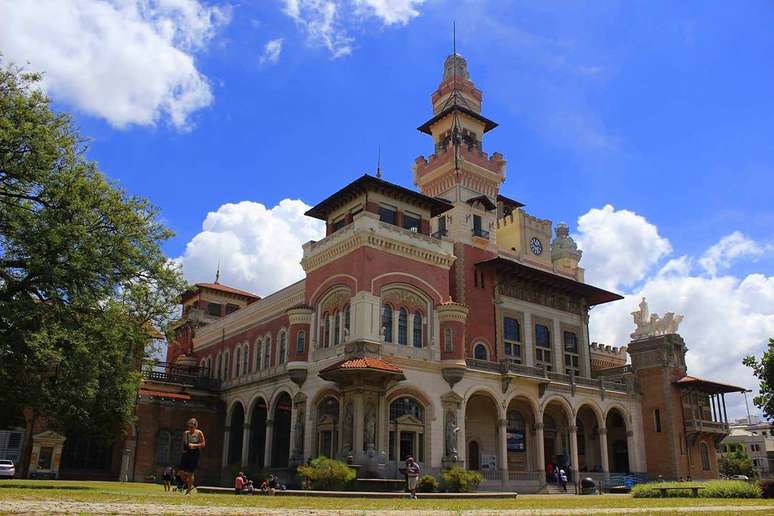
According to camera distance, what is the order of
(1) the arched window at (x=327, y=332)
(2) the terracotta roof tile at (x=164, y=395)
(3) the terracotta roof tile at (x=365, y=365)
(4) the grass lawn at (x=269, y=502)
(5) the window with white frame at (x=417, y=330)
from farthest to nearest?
1. (2) the terracotta roof tile at (x=164, y=395)
2. (1) the arched window at (x=327, y=332)
3. (5) the window with white frame at (x=417, y=330)
4. (3) the terracotta roof tile at (x=365, y=365)
5. (4) the grass lawn at (x=269, y=502)

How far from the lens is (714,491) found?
26.0 m

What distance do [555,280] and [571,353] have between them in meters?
5.57

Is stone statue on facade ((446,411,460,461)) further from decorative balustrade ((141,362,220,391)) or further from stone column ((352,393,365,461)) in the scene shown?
decorative balustrade ((141,362,220,391))

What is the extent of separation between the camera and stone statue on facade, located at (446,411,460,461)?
35209mm

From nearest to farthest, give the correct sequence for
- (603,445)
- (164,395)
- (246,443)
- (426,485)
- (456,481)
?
(426,485), (456,481), (603,445), (246,443), (164,395)

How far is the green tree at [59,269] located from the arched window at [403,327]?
568 inches

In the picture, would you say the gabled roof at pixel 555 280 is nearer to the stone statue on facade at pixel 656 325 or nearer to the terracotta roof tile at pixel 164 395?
the stone statue on facade at pixel 656 325

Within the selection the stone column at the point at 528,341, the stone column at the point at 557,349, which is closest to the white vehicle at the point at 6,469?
the stone column at the point at 528,341

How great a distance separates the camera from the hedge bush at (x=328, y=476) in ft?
97.2

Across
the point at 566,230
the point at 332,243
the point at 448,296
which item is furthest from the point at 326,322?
the point at 566,230

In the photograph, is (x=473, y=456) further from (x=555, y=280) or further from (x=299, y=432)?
(x=555, y=280)

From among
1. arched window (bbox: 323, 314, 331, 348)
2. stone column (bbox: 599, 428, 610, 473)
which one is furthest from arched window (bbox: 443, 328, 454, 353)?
stone column (bbox: 599, 428, 610, 473)

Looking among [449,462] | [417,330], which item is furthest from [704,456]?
[417,330]

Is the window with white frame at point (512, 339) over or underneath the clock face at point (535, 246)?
underneath
